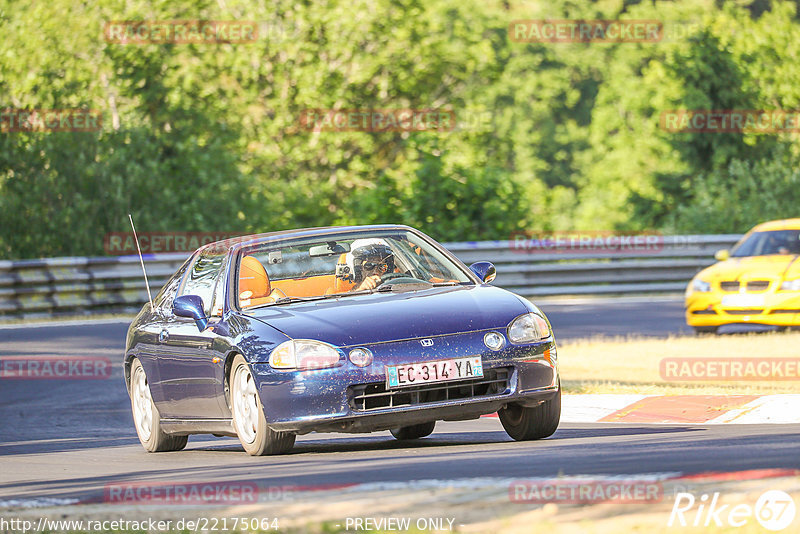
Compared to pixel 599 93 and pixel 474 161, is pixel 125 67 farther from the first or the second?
pixel 599 93

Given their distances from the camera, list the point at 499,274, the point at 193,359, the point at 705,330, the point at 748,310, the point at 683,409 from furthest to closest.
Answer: the point at 499,274 < the point at 705,330 < the point at 748,310 < the point at 683,409 < the point at 193,359

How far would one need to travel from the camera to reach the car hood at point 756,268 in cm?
1714

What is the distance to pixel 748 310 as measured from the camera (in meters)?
17.1

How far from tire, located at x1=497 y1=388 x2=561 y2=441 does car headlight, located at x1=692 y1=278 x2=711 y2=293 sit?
29.7 feet

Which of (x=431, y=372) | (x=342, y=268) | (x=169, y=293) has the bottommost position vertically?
(x=431, y=372)

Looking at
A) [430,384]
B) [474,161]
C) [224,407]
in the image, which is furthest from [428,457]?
[474,161]

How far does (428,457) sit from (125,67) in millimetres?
27206

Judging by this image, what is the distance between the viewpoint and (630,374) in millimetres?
13617

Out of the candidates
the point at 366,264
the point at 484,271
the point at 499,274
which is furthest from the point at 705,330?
the point at 366,264

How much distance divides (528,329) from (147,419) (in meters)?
3.09

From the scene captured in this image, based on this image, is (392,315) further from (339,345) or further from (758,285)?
(758,285)

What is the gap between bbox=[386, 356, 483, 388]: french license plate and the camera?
8234 millimetres

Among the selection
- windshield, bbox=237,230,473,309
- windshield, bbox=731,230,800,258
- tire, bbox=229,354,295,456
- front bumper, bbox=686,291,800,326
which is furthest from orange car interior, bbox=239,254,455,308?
windshield, bbox=731,230,800,258

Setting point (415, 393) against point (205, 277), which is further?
point (205, 277)
